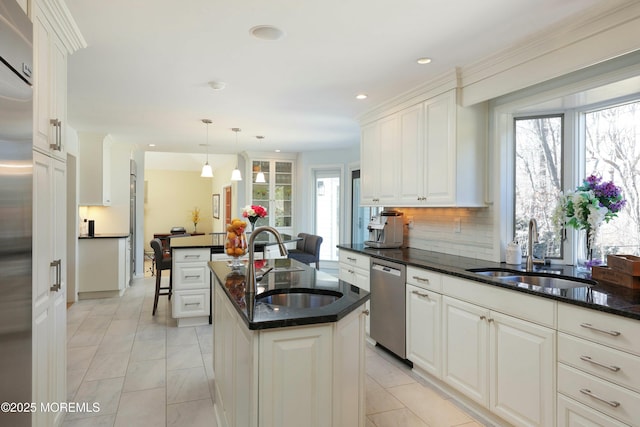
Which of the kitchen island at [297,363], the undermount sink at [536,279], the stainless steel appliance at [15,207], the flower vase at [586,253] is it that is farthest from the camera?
the flower vase at [586,253]

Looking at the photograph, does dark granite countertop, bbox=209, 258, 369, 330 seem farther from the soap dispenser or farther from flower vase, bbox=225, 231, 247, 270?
the soap dispenser

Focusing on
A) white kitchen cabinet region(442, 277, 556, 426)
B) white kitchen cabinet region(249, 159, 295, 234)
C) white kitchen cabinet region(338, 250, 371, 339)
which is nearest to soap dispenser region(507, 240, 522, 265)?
white kitchen cabinet region(442, 277, 556, 426)

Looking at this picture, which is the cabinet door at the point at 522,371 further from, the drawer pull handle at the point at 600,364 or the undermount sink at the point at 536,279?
the undermount sink at the point at 536,279

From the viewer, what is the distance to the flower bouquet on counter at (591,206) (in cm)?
251

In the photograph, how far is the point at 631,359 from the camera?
1.64m

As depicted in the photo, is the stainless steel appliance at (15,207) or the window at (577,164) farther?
the window at (577,164)

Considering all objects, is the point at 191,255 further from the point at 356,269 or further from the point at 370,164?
the point at 370,164

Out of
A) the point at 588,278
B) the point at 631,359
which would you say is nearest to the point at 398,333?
the point at 588,278

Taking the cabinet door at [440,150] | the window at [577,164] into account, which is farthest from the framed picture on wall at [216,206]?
the window at [577,164]

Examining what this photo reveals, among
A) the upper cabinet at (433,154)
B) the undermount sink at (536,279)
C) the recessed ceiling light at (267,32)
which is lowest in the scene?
the undermount sink at (536,279)

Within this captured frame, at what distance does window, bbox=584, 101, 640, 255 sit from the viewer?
8.36ft

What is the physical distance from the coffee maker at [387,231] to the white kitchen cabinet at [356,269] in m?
0.25

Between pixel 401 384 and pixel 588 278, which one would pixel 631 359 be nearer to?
pixel 588 278

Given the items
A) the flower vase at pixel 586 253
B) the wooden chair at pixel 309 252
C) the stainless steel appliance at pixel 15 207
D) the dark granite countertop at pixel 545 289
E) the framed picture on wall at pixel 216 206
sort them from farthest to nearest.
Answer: the framed picture on wall at pixel 216 206 < the wooden chair at pixel 309 252 < the flower vase at pixel 586 253 < the dark granite countertop at pixel 545 289 < the stainless steel appliance at pixel 15 207
